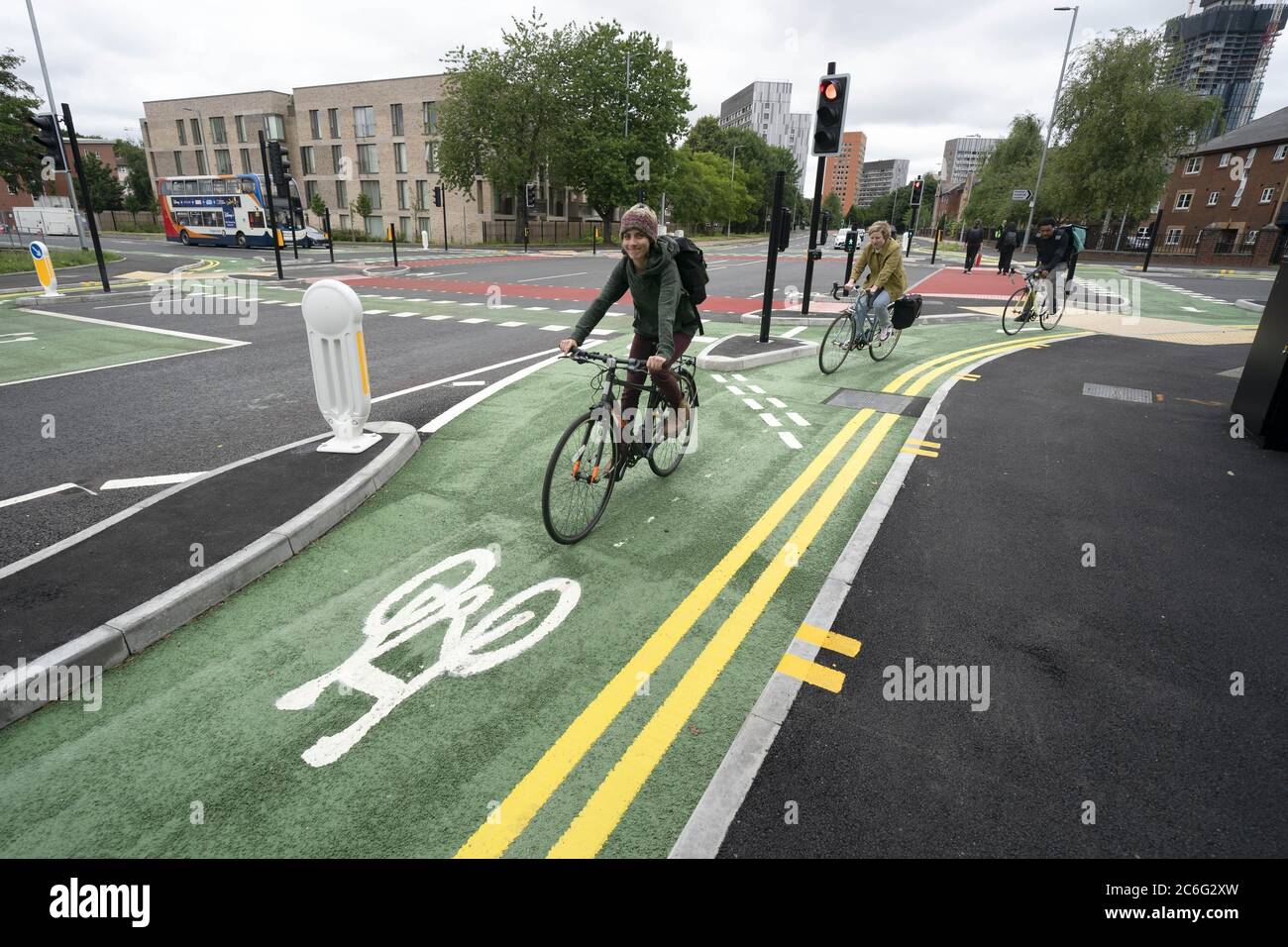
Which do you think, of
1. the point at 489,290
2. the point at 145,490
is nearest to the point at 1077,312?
the point at 489,290

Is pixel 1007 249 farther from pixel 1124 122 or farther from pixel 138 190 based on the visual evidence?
pixel 138 190

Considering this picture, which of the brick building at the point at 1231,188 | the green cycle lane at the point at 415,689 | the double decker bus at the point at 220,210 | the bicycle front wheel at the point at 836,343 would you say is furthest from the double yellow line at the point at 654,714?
the brick building at the point at 1231,188

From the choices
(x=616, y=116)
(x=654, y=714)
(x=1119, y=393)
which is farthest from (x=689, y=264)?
(x=616, y=116)

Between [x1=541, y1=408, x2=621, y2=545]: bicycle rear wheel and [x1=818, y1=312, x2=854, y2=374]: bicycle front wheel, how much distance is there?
208 inches

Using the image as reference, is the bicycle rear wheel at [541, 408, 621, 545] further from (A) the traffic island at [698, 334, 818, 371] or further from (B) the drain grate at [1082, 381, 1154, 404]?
(B) the drain grate at [1082, 381, 1154, 404]

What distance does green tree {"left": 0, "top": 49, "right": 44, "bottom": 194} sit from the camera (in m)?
26.0

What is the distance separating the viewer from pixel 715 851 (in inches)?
86.7

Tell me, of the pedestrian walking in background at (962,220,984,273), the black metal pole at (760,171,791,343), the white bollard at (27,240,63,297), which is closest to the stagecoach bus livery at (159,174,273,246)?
the white bollard at (27,240,63,297)

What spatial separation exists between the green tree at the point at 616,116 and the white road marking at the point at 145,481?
43.1 metres

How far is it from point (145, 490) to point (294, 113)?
228ft
